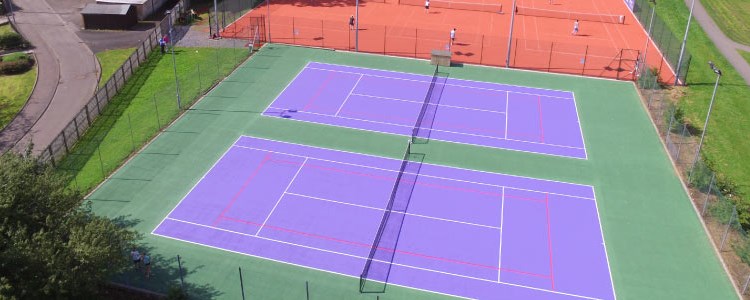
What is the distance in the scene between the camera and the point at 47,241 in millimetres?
19734

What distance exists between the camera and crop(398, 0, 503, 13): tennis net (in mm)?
64188

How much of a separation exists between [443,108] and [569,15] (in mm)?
28437

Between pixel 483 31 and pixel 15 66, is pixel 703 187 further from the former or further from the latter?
pixel 15 66

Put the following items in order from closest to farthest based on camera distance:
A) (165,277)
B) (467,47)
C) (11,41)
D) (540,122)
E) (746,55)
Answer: (165,277) < (540,122) < (11,41) < (467,47) < (746,55)

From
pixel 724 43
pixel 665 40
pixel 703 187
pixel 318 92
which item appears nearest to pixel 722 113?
pixel 665 40

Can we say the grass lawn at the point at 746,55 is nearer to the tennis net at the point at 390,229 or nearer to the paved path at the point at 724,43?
the paved path at the point at 724,43

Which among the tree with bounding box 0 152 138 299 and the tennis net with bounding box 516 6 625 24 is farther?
the tennis net with bounding box 516 6 625 24

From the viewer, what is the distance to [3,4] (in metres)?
58.5

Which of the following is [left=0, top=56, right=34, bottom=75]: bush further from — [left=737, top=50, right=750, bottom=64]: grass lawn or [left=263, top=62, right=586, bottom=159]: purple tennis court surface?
[left=737, top=50, right=750, bottom=64]: grass lawn

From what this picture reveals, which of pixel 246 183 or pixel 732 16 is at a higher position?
pixel 732 16

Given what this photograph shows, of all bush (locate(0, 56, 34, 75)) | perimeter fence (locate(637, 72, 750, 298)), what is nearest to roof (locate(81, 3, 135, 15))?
bush (locate(0, 56, 34, 75))

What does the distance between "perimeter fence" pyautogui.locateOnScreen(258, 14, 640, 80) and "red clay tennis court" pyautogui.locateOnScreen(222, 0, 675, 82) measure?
3.1 inches

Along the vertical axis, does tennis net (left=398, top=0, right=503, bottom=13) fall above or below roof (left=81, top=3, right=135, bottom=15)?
below

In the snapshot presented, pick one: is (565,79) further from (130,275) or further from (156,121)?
(130,275)
